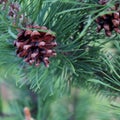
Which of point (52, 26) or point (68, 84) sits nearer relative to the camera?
point (52, 26)

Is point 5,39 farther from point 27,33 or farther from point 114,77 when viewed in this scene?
point 114,77

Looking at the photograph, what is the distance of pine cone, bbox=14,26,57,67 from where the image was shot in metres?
0.47

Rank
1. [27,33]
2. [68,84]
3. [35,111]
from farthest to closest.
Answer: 1. [35,111]
2. [68,84]
3. [27,33]

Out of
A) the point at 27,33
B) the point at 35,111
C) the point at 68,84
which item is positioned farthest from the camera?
the point at 35,111

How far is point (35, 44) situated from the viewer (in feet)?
1.57

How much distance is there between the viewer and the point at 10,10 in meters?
0.50

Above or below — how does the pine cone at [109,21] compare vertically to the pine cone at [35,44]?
above

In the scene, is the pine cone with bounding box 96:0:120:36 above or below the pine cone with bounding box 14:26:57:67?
above

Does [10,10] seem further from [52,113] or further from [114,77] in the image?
[52,113]

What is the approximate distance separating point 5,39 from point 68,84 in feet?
0.59

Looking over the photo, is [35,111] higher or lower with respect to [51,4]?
lower

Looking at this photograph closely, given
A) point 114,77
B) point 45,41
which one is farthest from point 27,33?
point 114,77

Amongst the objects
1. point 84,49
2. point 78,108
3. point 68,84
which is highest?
point 84,49

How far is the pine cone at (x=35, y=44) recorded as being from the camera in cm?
47
